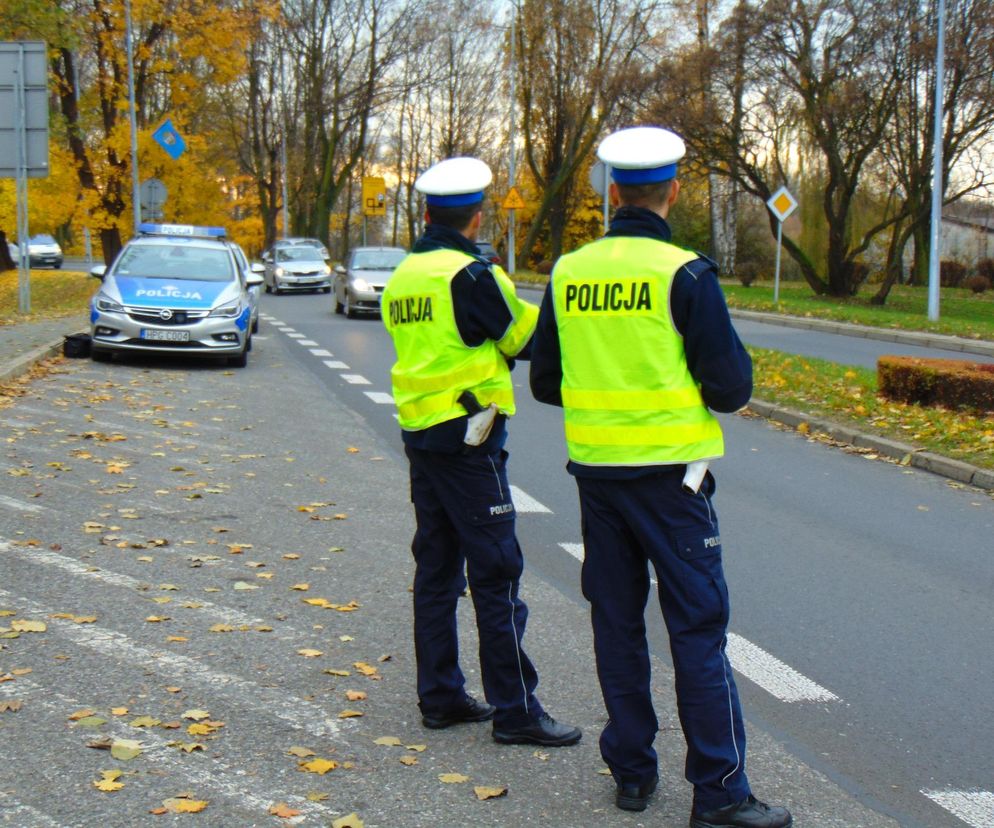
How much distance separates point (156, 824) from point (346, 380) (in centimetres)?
1237

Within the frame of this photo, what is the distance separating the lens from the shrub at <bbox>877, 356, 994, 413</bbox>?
12.0 meters

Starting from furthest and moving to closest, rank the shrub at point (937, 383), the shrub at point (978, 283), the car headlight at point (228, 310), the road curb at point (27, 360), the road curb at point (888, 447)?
the shrub at point (978, 283), the car headlight at point (228, 310), the road curb at point (27, 360), the shrub at point (937, 383), the road curb at point (888, 447)

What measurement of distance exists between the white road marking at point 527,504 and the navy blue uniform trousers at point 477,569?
377 cm

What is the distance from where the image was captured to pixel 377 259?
2884cm

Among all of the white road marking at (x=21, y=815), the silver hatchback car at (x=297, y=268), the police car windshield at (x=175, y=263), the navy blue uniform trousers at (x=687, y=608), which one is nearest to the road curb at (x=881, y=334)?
the police car windshield at (x=175, y=263)

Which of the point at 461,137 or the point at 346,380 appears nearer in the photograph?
the point at 346,380

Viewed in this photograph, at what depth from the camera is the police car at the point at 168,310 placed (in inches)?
642

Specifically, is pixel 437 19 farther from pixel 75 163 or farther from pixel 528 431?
pixel 528 431

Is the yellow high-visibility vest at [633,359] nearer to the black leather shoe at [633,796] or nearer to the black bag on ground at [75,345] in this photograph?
the black leather shoe at [633,796]

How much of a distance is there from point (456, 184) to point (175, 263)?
14099 mm

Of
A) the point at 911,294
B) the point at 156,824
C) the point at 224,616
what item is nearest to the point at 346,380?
the point at 224,616

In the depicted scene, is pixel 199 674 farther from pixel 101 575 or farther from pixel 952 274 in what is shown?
pixel 952 274

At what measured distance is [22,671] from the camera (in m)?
4.85

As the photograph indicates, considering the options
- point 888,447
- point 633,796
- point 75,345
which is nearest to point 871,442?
point 888,447
